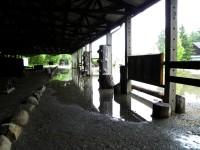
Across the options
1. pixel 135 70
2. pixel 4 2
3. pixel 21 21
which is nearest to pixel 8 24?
pixel 21 21

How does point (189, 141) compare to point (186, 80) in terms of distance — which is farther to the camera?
point (186, 80)

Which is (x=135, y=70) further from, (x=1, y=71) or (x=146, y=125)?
(x=1, y=71)

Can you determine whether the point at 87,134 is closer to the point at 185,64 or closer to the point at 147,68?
the point at 185,64

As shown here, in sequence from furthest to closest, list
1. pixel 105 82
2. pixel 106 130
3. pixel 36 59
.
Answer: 1. pixel 36 59
2. pixel 105 82
3. pixel 106 130

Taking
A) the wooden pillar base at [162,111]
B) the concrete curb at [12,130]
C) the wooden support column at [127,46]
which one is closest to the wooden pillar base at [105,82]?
the wooden support column at [127,46]

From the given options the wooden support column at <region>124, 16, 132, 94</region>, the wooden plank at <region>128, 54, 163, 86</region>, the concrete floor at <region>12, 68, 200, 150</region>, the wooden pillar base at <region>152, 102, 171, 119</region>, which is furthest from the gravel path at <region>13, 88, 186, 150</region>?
the wooden support column at <region>124, 16, 132, 94</region>

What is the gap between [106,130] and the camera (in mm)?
4492

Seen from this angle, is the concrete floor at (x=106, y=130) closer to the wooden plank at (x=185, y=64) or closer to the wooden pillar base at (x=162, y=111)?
the wooden pillar base at (x=162, y=111)

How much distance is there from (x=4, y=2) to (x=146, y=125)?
293 inches

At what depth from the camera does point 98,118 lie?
17.9 ft

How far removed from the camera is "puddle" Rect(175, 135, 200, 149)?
12.0 feet

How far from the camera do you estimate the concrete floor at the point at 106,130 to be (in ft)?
12.3

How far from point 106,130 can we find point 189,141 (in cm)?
139

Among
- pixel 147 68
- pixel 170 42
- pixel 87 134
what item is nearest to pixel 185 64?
pixel 170 42
